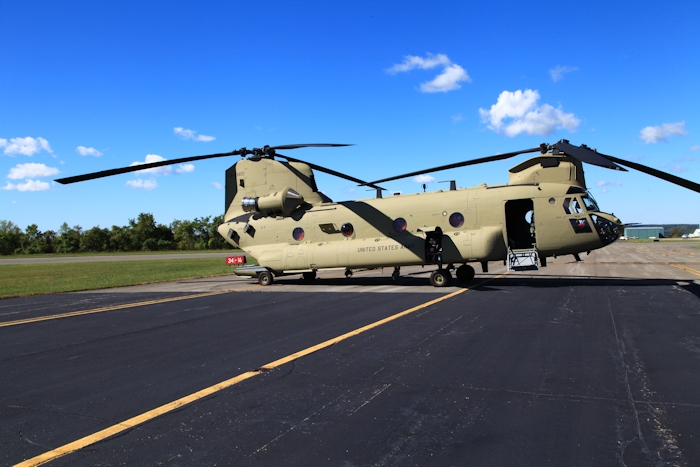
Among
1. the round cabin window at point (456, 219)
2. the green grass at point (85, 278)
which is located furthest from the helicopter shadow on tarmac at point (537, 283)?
the green grass at point (85, 278)

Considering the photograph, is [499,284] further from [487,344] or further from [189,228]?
[189,228]

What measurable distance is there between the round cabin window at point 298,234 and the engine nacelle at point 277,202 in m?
0.82

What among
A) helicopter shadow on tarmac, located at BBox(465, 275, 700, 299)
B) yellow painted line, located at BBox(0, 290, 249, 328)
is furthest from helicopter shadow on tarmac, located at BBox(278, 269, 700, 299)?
yellow painted line, located at BBox(0, 290, 249, 328)

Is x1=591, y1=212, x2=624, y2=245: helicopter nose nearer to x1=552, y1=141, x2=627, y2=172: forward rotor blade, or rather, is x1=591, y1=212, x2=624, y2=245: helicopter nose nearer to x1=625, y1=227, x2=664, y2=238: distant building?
x1=552, y1=141, x2=627, y2=172: forward rotor blade

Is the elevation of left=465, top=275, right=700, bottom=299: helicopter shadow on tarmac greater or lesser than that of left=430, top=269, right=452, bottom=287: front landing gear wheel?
lesser

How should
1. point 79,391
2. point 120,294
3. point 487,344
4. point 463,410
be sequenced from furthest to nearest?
point 120,294 → point 487,344 → point 79,391 → point 463,410

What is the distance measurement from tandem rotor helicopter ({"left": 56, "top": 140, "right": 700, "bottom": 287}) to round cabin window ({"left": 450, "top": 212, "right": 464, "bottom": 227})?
1.4 inches

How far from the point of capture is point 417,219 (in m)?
17.0

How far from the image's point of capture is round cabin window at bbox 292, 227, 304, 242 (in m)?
19.1

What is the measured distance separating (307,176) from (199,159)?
4740 mm

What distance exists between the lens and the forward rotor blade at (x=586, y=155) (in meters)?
11.4

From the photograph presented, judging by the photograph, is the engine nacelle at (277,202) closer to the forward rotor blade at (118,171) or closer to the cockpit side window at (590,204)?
the forward rotor blade at (118,171)

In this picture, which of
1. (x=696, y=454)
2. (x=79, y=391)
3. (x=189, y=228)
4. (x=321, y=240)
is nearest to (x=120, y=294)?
(x=321, y=240)

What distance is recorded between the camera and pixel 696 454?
12.0 feet
